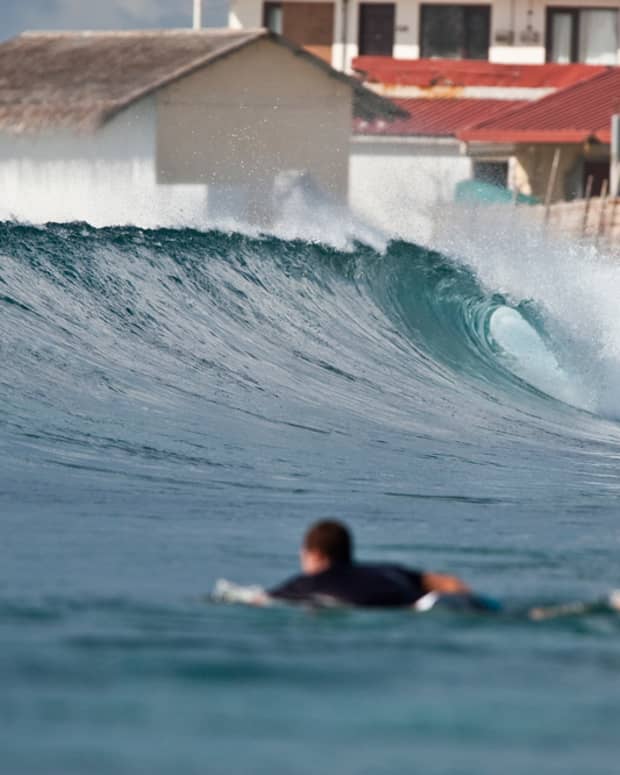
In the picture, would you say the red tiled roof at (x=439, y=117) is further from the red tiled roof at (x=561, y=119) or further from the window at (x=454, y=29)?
the window at (x=454, y=29)

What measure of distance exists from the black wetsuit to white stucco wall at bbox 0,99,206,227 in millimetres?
29207

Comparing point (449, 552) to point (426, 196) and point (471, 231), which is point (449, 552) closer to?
point (471, 231)

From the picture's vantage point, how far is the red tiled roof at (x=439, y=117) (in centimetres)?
4659

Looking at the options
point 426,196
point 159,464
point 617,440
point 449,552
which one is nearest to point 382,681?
point 449,552

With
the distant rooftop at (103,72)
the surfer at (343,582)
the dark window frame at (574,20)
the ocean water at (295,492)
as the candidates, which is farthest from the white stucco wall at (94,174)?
the surfer at (343,582)

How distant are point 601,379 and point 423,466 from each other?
675cm

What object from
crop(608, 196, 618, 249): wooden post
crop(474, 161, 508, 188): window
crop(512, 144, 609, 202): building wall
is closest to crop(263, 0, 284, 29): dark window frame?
crop(474, 161, 508, 188): window

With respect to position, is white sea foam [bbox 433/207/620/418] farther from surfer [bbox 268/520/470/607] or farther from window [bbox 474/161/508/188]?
window [bbox 474/161/508/188]

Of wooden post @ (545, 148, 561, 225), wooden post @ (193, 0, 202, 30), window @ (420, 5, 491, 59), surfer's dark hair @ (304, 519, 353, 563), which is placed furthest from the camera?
wooden post @ (193, 0, 202, 30)

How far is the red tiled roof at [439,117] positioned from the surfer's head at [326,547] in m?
38.3

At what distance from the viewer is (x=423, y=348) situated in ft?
67.9

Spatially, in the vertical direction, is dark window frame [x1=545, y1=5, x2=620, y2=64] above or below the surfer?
above

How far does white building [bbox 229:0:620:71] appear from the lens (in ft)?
171

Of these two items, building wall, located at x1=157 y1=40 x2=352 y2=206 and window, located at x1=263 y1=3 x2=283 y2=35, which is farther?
window, located at x1=263 y1=3 x2=283 y2=35
